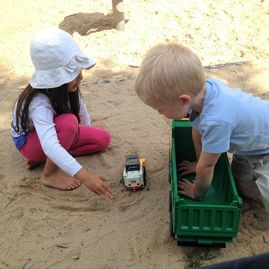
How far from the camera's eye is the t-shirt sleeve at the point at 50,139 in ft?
6.03

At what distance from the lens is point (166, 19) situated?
3.75 meters

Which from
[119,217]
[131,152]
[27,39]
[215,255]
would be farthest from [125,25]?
[215,255]

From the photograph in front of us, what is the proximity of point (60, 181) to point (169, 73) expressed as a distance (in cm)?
90

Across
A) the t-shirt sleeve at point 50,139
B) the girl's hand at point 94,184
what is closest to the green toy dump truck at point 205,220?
the girl's hand at point 94,184

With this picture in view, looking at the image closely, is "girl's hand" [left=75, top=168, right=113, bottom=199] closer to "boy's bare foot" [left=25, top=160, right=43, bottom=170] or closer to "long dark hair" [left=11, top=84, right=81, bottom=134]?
"long dark hair" [left=11, top=84, right=81, bottom=134]

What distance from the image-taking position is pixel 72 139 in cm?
205

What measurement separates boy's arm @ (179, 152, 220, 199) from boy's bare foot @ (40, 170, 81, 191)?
0.53 m

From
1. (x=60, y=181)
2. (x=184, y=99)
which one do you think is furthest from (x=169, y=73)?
(x=60, y=181)

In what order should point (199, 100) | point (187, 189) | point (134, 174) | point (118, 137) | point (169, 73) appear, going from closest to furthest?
point (169, 73)
point (199, 100)
point (187, 189)
point (134, 174)
point (118, 137)

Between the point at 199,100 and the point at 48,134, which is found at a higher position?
the point at 199,100

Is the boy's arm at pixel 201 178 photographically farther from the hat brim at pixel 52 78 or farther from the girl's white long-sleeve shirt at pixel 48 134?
the hat brim at pixel 52 78

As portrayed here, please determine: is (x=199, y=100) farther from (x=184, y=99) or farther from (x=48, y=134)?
(x=48, y=134)

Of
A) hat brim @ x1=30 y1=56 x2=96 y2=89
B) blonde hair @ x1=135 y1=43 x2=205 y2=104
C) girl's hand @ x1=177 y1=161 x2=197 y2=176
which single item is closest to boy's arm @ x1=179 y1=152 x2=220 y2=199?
girl's hand @ x1=177 y1=161 x2=197 y2=176

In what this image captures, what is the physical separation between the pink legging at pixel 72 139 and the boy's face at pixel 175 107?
0.61 meters
